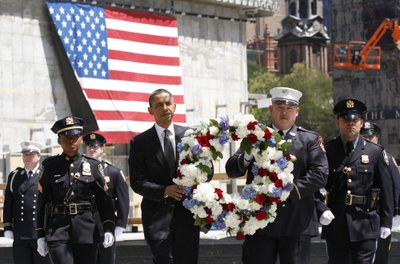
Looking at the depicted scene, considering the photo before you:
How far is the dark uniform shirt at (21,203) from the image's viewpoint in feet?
42.2

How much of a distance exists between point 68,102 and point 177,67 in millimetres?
→ 5988

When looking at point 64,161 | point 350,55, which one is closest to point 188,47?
point 350,55

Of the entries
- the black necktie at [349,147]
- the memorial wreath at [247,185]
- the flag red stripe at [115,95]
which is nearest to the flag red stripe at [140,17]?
the flag red stripe at [115,95]

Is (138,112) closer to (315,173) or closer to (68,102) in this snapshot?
(68,102)

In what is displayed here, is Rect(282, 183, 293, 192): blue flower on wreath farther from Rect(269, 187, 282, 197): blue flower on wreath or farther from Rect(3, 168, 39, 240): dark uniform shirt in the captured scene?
Rect(3, 168, 39, 240): dark uniform shirt

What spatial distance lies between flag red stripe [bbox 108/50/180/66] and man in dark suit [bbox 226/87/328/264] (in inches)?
1305

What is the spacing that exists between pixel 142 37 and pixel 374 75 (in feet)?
118

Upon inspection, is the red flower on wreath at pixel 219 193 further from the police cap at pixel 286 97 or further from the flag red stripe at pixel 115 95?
the flag red stripe at pixel 115 95

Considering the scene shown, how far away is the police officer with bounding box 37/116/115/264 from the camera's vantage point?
31.9ft

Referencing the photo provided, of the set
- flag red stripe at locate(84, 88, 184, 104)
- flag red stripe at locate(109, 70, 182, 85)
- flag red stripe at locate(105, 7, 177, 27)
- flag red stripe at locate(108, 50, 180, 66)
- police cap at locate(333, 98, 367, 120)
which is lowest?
police cap at locate(333, 98, 367, 120)

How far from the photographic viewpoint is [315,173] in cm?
912

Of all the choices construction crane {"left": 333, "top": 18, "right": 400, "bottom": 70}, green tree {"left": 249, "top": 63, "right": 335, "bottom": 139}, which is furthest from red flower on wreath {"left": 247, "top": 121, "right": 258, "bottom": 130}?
→ green tree {"left": 249, "top": 63, "right": 335, "bottom": 139}

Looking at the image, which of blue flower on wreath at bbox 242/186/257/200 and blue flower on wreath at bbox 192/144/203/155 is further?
blue flower on wreath at bbox 192/144/203/155

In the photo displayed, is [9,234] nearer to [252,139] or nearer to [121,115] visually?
[252,139]
